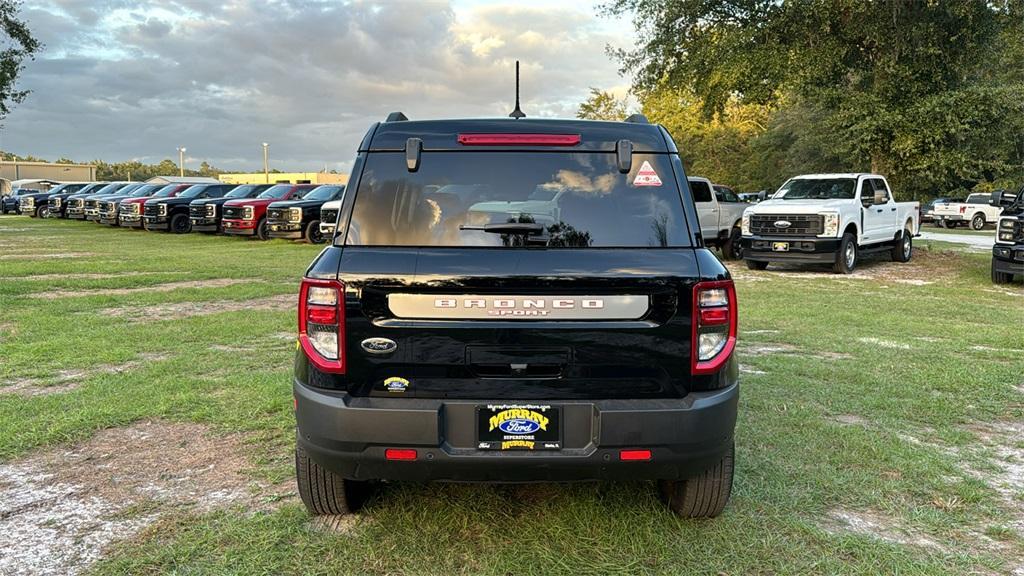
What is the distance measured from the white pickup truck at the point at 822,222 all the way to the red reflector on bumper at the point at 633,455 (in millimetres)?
13536

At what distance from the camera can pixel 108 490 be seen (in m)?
3.78

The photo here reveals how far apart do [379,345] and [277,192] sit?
24.0 metres

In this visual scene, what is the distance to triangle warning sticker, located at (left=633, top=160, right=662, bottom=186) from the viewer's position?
3.16 metres

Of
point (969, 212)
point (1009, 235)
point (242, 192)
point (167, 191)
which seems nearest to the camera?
point (1009, 235)

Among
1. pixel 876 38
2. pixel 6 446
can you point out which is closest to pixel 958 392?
pixel 6 446

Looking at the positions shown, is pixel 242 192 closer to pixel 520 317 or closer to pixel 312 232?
pixel 312 232

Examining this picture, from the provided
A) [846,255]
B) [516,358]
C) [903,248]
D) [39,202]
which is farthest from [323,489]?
[39,202]

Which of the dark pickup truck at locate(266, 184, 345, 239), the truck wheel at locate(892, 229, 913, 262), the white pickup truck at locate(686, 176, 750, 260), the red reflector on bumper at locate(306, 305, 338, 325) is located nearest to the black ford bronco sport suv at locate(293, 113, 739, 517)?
the red reflector on bumper at locate(306, 305, 338, 325)

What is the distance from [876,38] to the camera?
16.4 metres

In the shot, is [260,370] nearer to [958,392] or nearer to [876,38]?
[958,392]

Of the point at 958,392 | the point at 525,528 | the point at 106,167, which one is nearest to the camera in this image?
the point at 525,528

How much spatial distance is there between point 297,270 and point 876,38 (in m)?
13.4

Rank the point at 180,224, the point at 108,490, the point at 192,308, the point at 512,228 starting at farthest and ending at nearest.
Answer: the point at 180,224
the point at 192,308
the point at 108,490
the point at 512,228

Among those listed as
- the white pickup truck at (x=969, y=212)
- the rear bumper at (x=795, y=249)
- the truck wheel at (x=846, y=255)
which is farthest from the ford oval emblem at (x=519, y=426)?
the white pickup truck at (x=969, y=212)
